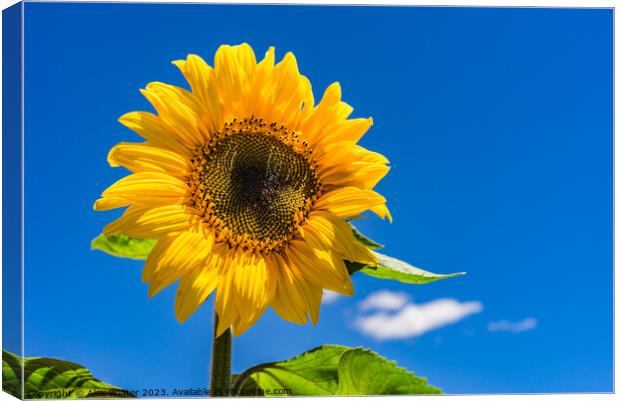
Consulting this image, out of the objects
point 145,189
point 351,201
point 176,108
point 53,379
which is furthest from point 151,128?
point 53,379

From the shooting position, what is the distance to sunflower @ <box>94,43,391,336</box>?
240 centimetres

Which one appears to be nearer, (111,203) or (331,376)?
(111,203)

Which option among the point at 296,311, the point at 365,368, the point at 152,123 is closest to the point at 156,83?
the point at 152,123

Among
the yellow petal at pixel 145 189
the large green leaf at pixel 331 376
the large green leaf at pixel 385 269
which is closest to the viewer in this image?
the yellow petal at pixel 145 189

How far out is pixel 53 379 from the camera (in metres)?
2.81

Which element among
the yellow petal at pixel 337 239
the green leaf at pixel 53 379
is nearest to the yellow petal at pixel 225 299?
the yellow petal at pixel 337 239

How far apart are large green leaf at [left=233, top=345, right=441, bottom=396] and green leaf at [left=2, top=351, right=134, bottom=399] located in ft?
1.80

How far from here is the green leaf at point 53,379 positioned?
2.78 m

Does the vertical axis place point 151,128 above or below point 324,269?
above

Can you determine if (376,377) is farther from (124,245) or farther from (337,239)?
(124,245)

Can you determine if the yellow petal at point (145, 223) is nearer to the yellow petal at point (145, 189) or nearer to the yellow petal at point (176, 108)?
the yellow petal at point (145, 189)

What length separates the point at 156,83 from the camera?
2486 millimetres

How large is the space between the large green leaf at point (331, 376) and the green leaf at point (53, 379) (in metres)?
0.55

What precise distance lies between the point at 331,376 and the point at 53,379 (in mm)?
973
